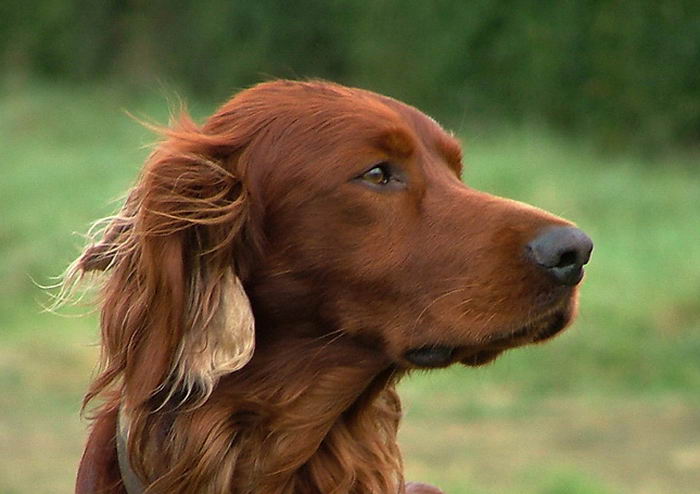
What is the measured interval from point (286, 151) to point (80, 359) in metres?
6.71

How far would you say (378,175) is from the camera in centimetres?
360

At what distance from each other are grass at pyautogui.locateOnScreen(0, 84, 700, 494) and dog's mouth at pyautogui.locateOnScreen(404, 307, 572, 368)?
0.32m

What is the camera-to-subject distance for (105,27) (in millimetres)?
22000

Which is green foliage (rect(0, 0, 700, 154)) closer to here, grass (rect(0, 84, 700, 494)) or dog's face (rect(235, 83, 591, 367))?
grass (rect(0, 84, 700, 494))

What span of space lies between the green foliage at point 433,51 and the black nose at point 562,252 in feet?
38.7

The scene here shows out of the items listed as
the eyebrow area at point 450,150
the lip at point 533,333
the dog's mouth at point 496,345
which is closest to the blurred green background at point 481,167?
the eyebrow area at point 450,150

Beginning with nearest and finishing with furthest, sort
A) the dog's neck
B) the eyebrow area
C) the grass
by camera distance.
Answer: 1. the dog's neck
2. the eyebrow area
3. the grass

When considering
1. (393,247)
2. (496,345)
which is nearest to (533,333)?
(496,345)

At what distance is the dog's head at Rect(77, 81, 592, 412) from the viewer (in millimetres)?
3445

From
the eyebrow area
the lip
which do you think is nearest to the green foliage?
the eyebrow area

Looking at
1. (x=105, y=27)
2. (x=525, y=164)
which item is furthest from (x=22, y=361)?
(x=105, y=27)

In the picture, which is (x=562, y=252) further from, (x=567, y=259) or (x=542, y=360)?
(x=542, y=360)

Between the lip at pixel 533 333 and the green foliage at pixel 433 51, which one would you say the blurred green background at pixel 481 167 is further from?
the lip at pixel 533 333

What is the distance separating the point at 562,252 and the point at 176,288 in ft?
2.86
